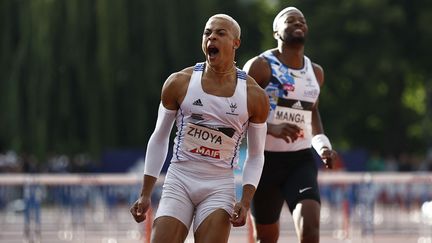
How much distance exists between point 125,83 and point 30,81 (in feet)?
12.4

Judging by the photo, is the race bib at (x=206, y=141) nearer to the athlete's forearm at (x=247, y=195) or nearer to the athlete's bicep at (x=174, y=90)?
the athlete's bicep at (x=174, y=90)

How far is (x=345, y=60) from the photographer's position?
4650 cm

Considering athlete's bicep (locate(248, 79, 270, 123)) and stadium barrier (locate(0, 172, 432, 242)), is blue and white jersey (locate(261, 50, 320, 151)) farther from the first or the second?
stadium barrier (locate(0, 172, 432, 242))

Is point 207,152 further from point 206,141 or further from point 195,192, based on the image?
point 195,192

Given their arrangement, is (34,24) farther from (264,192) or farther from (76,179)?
(264,192)

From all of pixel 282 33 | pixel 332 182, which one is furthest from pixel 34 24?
pixel 282 33

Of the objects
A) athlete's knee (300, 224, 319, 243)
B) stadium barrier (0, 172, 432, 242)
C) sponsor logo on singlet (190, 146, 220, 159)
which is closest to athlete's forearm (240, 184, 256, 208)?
sponsor logo on singlet (190, 146, 220, 159)

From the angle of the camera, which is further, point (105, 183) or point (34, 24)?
point (34, 24)

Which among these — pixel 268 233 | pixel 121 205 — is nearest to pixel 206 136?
pixel 268 233

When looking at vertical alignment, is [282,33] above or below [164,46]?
above

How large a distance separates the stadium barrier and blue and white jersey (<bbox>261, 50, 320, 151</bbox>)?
22.3 feet

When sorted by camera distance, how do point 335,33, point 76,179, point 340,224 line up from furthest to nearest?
1. point 335,33
2. point 340,224
3. point 76,179

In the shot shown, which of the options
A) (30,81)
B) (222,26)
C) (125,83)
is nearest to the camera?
(222,26)

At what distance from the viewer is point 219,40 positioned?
8258 millimetres
